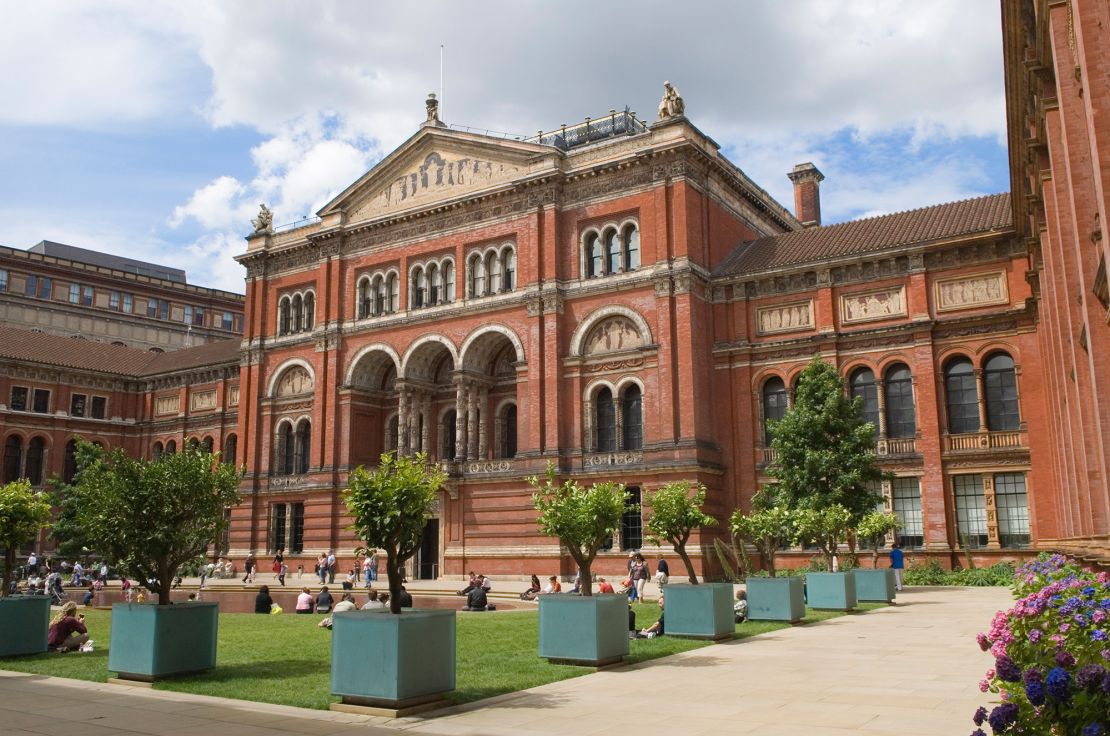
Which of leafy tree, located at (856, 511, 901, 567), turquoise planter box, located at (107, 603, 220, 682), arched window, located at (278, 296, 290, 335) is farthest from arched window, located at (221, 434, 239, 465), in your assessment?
turquoise planter box, located at (107, 603, 220, 682)

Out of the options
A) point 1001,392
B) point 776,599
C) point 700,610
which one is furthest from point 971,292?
point 700,610

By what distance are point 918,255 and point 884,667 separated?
25.6 metres

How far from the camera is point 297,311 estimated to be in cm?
5303

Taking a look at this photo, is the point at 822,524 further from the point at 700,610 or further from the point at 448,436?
the point at 448,436

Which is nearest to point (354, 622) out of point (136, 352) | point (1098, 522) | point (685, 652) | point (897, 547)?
point (685, 652)

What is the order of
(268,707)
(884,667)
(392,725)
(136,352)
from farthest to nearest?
(136,352), (884,667), (268,707), (392,725)

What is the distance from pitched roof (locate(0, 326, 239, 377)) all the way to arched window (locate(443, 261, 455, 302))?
19.1 metres

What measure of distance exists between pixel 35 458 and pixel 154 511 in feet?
179

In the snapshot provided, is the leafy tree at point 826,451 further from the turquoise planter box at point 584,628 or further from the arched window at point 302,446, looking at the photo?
the arched window at point 302,446

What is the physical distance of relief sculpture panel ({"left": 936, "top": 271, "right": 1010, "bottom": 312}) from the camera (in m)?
35.1

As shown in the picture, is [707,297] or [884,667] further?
[707,297]

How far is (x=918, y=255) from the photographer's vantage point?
119ft

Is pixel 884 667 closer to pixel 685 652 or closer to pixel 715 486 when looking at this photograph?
pixel 685 652

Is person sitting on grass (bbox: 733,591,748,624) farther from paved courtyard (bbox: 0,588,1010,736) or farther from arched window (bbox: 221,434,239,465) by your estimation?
arched window (bbox: 221,434,239,465)
